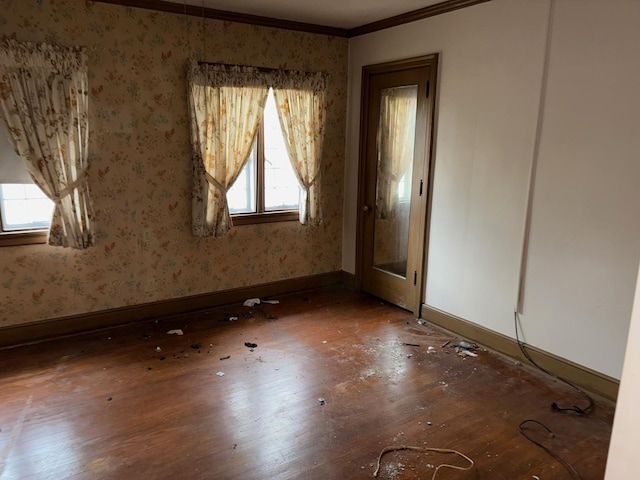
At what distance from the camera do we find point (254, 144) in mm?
4508

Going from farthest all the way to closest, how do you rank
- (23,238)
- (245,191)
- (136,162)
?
(245,191), (136,162), (23,238)

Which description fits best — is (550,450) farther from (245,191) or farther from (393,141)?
(245,191)

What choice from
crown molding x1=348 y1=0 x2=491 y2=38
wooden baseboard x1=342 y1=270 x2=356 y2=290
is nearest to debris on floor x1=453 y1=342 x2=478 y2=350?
wooden baseboard x1=342 y1=270 x2=356 y2=290

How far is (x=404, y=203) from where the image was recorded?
4461 mm

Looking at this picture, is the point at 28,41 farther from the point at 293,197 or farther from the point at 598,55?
the point at 598,55

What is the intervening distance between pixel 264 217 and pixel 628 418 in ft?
13.2

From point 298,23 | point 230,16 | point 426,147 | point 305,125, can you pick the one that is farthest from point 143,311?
point 298,23

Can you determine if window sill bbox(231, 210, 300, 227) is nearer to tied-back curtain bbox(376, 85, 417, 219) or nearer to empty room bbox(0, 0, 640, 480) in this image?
empty room bbox(0, 0, 640, 480)

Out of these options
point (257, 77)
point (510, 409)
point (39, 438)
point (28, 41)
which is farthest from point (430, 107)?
point (39, 438)

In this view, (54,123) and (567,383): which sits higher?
(54,123)

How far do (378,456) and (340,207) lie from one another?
3.11m

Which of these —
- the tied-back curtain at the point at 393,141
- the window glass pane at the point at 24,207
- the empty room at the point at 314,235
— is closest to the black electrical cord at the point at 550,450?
the empty room at the point at 314,235

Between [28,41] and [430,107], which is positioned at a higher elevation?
[28,41]

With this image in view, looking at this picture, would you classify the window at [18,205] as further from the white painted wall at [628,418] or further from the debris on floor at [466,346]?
the white painted wall at [628,418]
